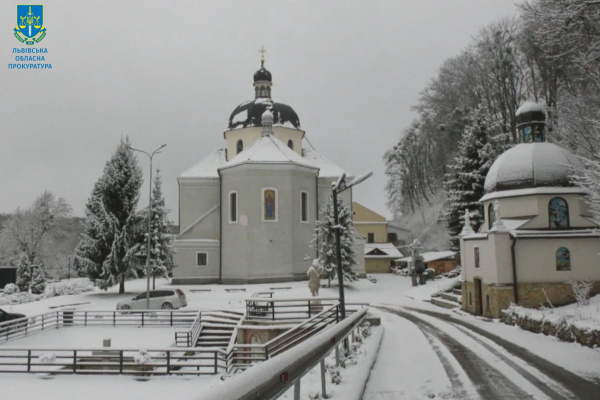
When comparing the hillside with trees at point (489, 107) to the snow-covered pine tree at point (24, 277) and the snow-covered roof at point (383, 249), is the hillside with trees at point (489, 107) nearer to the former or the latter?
the snow-covered roof at point (383, 249)

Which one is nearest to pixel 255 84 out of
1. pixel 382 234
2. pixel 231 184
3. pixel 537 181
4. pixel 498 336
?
pixel 231 184

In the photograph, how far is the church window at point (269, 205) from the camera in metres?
38.1

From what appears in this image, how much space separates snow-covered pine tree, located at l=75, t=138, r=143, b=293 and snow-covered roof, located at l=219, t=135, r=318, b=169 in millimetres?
7351

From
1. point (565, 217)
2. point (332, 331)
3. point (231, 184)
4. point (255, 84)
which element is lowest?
point (332, 331)

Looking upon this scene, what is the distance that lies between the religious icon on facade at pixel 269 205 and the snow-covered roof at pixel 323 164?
23.8 feet

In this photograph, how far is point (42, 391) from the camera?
1497cm

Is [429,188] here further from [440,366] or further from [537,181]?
[440,366]

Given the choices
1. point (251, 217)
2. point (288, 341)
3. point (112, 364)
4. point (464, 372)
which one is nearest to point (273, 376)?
point (464, 372)

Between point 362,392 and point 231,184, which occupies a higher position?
point 231,184

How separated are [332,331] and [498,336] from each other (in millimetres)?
10917

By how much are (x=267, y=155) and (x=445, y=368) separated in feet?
101

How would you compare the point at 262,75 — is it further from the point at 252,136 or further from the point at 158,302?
the point at 158,302

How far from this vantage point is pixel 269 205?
1502 inches

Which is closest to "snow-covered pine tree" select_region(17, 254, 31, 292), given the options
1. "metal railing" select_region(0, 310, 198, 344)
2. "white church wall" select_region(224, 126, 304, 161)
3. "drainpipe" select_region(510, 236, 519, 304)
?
"white church wall" select_region(224, 126, 304, 161)
